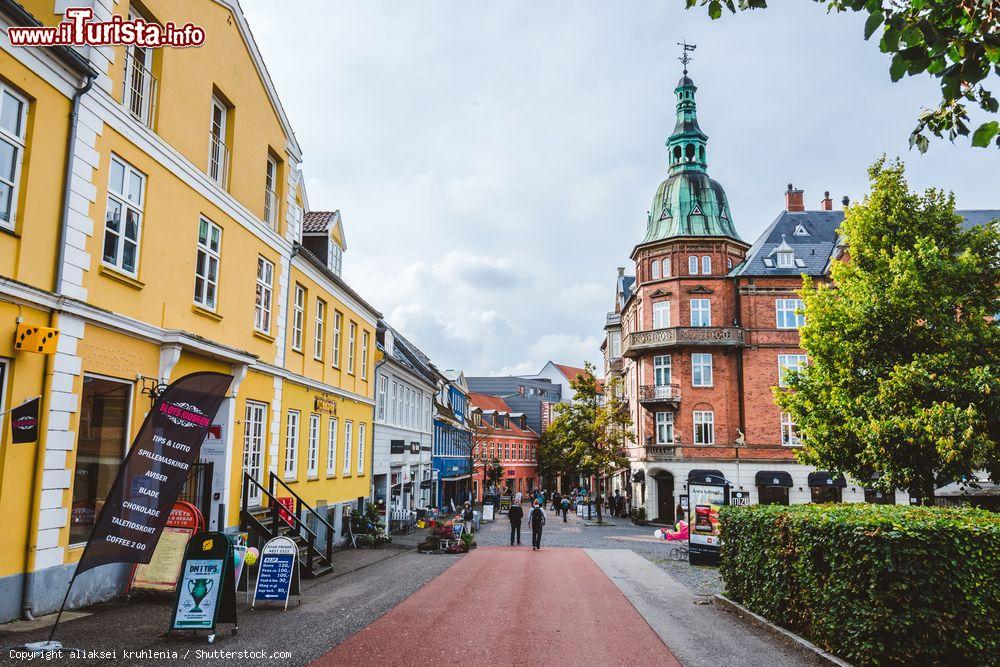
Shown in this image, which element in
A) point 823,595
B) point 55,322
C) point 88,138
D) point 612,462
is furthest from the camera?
point 612,462

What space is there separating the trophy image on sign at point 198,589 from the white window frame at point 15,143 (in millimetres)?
4836

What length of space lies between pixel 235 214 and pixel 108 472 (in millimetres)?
6089

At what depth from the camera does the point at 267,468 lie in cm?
1543

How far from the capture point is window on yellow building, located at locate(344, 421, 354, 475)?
869 inches

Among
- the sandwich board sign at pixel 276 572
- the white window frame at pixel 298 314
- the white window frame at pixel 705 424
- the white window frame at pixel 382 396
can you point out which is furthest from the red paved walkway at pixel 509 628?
the white window frame at pixel 705 424

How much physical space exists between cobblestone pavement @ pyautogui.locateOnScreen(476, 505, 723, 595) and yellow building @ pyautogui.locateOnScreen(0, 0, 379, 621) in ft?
32.9

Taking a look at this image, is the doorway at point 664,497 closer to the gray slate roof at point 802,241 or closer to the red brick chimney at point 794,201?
the gray slate roof at point 802,241

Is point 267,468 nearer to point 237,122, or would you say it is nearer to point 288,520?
point 288,520

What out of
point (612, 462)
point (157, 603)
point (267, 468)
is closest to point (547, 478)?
point (612, 462)

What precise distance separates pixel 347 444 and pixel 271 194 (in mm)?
9178

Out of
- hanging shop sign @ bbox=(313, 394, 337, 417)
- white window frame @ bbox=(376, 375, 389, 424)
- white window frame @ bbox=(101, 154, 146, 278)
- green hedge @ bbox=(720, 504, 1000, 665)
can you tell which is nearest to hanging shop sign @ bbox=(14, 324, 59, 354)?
white window frame @ bbox=(101, 154, 146, 278)

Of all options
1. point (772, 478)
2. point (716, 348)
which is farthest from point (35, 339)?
point (772, 478)

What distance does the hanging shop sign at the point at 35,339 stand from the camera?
8055 mm

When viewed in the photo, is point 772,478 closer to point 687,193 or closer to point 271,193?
point 687,193
